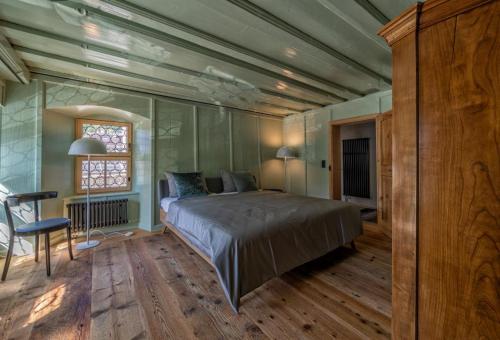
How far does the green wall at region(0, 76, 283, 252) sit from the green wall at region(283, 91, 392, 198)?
463 millimetres

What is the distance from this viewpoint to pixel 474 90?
1.82 ft

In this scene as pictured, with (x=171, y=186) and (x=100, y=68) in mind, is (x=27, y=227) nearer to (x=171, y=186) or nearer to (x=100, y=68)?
(x=171, y=186)

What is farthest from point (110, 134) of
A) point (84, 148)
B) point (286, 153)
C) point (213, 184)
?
point (286, 153)

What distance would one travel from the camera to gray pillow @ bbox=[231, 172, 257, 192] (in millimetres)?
3857

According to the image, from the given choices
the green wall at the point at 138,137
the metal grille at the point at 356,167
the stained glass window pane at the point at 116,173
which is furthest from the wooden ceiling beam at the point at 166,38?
the metal grille at the point at 356,167

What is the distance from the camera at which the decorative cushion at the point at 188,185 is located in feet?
10.8

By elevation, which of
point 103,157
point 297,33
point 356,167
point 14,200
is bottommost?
point 14,200

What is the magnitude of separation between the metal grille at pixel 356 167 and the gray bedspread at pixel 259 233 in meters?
2.92

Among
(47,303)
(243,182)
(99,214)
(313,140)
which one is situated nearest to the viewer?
(47,303)

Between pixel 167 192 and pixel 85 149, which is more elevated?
pixel 85 149

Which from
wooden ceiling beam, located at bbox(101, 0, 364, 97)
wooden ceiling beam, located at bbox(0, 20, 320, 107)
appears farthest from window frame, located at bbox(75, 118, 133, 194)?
wooden ceiling beam, located at bbox(101, 0, 364, 97)

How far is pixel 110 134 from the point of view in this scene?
359cm

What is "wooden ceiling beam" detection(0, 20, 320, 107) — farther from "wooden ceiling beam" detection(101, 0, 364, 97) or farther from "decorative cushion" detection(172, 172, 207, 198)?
"decorative cushion" detection(172, 172, 207, 198)

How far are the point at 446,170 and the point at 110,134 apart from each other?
4.34 metres
